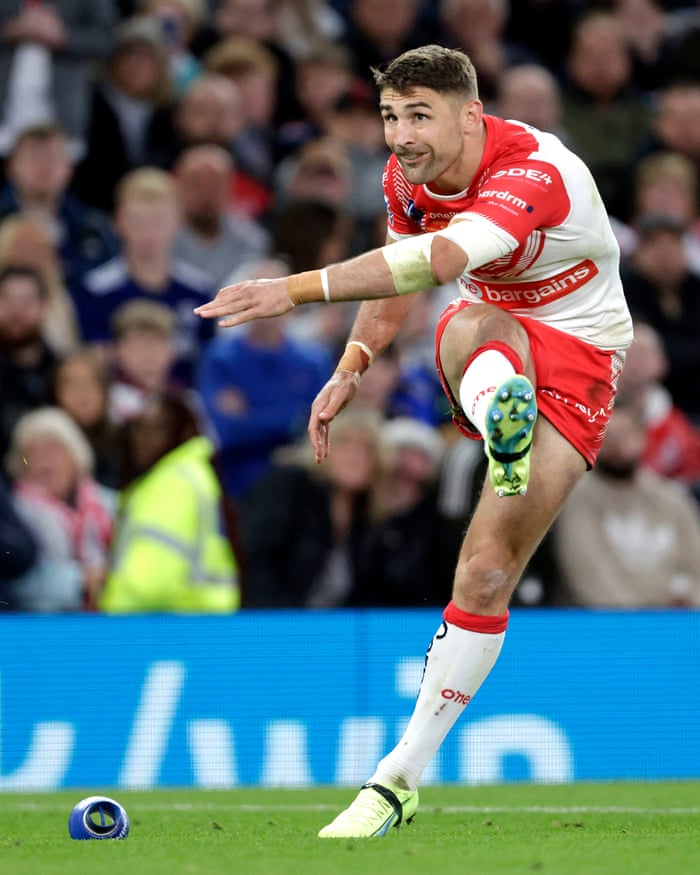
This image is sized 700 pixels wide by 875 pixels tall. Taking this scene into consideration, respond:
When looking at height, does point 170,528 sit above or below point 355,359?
below

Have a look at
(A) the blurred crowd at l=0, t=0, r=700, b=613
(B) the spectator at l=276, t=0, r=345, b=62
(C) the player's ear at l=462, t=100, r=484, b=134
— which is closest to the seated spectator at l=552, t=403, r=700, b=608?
(A) the blurred crowd at l=0, t=0, r=700, b=613

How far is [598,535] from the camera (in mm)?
10891

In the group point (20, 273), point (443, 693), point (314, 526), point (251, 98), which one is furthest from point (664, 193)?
point (443, 693)

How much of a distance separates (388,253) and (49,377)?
552 cm

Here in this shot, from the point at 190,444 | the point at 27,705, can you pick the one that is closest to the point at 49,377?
the point at 190,444

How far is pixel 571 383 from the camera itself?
256 inches

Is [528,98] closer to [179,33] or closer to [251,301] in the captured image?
[179,33]

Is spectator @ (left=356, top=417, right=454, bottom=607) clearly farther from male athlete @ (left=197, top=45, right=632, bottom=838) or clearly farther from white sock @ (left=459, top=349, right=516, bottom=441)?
white sock @ (left=459, top=349, right=516, bottom=441)

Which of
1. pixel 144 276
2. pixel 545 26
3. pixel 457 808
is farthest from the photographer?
pixel 545 26

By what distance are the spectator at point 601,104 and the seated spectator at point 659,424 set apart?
8.64 ft

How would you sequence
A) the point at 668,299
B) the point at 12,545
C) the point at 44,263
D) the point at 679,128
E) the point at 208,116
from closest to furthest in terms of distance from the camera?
the point at 12,545
the point at 44,263
the point at 208,116
the point at 668,299
the point at 679,128

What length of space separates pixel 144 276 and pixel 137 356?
0.95 metres

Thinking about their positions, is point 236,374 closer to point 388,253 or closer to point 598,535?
point 598,535

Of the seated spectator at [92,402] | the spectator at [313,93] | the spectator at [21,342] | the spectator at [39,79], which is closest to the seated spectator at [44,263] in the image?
the spectator at [21,342]
